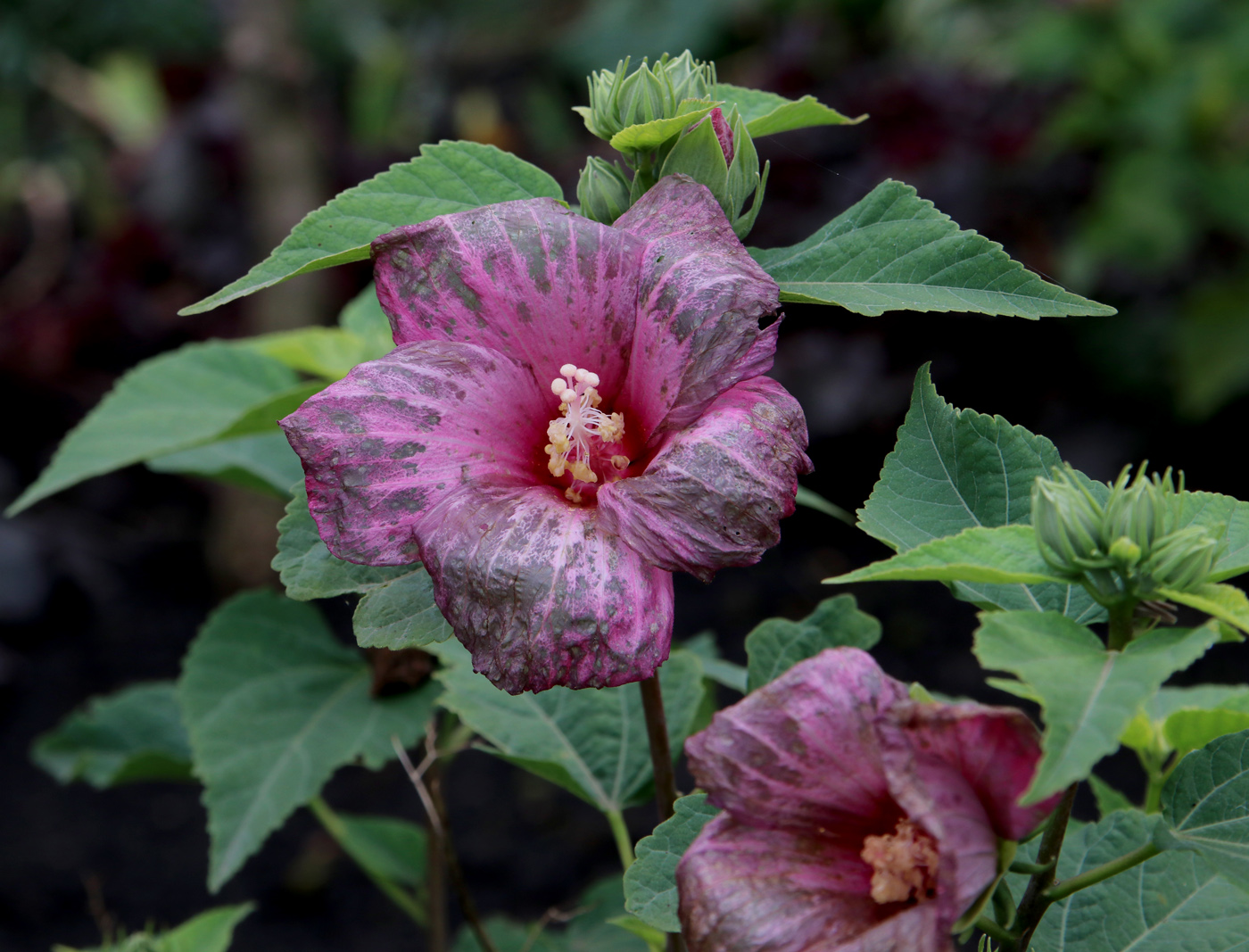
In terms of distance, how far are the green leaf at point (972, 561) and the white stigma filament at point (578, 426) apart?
197mm

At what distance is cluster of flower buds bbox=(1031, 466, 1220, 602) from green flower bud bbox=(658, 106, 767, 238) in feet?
0.78

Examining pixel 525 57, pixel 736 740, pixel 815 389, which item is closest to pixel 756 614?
pixel 815 389

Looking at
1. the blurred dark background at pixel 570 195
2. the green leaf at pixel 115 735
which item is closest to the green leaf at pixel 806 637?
the green leaf at pixel 115 735

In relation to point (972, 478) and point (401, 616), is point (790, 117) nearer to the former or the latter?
point (972, 478)

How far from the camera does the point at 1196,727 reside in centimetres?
81

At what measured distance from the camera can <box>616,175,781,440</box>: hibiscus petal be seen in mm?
618

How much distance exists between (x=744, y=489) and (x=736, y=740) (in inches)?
4.8

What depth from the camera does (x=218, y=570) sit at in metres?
3.05

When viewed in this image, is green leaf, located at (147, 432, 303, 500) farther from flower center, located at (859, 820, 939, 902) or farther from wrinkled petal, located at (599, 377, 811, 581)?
flower center, located at (859, 820, 939, 902)

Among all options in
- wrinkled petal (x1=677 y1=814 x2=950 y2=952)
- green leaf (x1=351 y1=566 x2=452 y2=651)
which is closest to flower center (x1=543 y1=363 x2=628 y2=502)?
green leaf (x1=351 y1=566 x2=452 y2=651)

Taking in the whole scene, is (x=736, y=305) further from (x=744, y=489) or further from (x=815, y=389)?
(x=815, y=389)

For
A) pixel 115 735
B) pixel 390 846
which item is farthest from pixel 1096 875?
pixel 115 735

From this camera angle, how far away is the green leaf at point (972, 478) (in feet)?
2.22

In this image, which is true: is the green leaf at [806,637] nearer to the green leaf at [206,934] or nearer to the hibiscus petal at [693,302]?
the hibiscus petal at [693,302]
